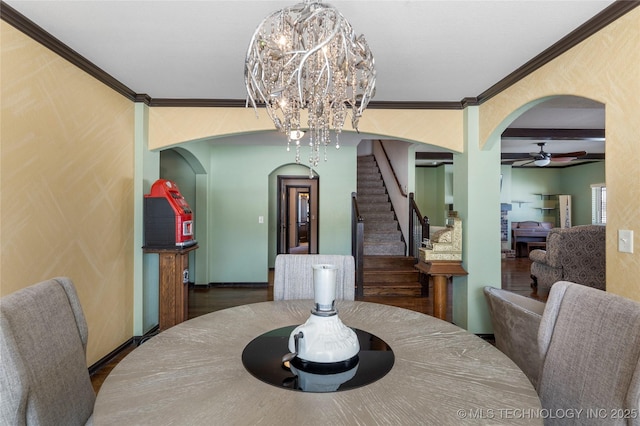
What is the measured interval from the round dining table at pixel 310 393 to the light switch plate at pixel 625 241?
1.08 metres

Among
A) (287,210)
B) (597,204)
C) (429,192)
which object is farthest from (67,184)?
(597,204)

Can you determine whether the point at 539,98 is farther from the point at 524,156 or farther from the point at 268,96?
the point at 524,156

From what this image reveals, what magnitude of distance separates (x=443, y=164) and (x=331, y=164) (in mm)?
5201

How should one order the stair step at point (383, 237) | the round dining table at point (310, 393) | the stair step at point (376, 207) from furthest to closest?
the stair step at point (376, 207), the stair step at point (383, 237), the round dining table at point (310, 393)

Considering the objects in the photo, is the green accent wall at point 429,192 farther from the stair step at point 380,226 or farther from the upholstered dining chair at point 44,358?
the upholstered dining chair at point 44,358

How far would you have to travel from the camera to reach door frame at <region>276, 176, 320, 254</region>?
683 centimetres

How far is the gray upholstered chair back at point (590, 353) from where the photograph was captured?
38.4 inches

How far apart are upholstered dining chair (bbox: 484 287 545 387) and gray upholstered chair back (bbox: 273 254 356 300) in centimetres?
96

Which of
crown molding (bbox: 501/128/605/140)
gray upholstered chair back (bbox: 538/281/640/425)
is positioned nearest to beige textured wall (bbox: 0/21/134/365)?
gray upholstered chair back (bbox: 538/281/640/425)

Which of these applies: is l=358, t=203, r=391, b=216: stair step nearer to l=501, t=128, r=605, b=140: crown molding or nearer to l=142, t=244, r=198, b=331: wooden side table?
l=501, t=128, r=605, b=140: crown molding

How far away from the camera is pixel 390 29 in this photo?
6.77 feet

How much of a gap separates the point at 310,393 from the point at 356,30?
199 centimetres

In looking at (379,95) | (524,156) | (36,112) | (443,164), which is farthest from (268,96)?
(443,164)

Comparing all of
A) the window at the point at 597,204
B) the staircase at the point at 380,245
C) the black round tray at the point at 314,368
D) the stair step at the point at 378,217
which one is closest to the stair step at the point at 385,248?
the staircase at the point at 380,245
